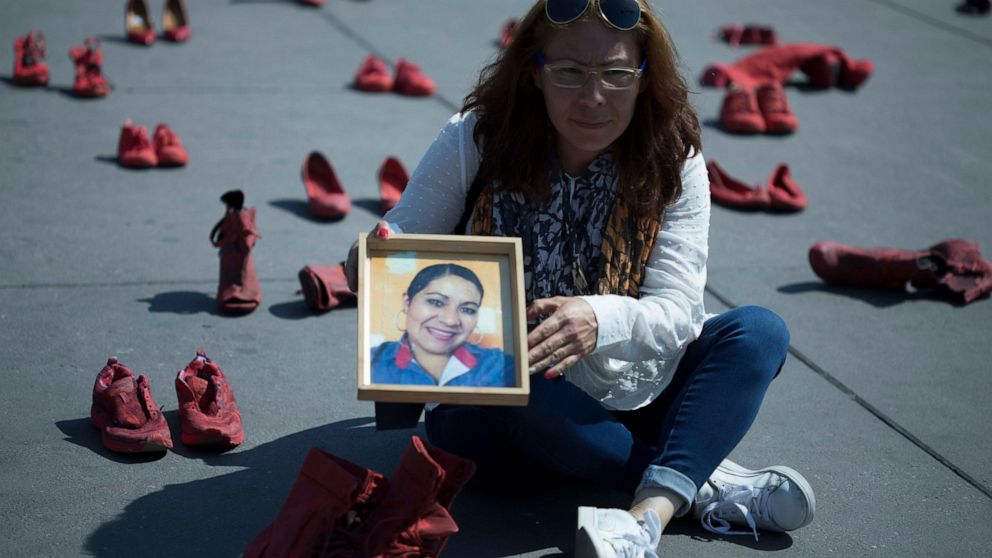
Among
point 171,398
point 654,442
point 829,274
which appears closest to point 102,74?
point 171,398

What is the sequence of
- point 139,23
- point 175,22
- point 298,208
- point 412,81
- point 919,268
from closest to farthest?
point 919,268 < point 298,208 < point 412,81 < point 139,23 < point 175,22

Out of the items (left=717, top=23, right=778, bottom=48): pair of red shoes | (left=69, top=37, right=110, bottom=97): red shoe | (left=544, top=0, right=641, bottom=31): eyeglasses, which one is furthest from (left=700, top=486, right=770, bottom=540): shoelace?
(left=717, top=23, right=778, bottom=48): pair of red shoes

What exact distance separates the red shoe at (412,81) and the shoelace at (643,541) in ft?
13.4

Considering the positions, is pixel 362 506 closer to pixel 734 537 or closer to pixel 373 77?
pixel 734 537

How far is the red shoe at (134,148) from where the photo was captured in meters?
4.97

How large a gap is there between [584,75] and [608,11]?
151 millimetres

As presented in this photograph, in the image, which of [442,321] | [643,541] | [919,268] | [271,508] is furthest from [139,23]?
[643,541]

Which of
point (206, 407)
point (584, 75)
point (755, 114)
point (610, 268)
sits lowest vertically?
point (206, 407)

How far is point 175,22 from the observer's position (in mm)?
6938

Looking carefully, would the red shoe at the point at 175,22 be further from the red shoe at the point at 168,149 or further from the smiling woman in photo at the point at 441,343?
the smiling woman in photo at the point at 441,343

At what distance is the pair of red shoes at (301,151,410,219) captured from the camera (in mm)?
4672

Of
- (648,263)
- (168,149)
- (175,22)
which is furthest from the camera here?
(175,22)

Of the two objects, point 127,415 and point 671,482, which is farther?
point 127,415

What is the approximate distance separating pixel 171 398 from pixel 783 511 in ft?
5.32
